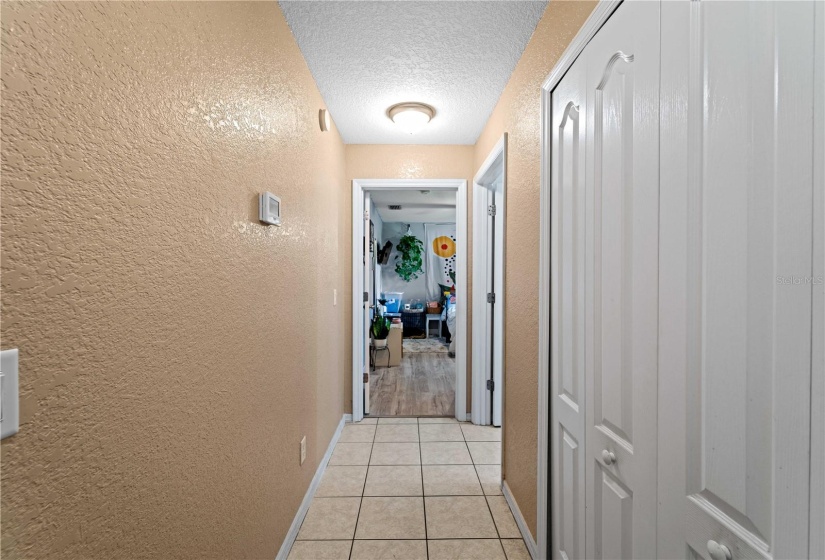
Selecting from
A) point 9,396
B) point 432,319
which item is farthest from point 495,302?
point 432,319

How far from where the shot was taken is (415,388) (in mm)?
4125

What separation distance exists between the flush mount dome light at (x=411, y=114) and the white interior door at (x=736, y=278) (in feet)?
5.76

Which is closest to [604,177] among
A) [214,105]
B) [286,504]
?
[214,105]

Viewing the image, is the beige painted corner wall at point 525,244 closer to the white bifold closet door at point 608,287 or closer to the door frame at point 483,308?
the white bifold closet door at point 608,287

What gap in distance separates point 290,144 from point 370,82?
737mm

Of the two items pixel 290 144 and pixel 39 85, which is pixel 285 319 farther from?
pixel 39 85

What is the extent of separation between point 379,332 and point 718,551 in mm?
4264

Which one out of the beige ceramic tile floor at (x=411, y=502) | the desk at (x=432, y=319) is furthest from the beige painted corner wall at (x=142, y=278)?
the desk at (x=432, y=319)

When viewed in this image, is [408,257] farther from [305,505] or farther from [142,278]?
[142,278]

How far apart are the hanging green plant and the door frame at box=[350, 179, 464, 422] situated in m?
4.60

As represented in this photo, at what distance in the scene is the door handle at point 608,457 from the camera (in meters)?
1.03

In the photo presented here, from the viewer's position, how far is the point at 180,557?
906 mm

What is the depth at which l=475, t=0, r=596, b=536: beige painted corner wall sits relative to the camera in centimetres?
156

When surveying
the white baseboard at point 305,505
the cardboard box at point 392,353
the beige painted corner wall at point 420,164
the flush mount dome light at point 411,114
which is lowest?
the white baseboard at point 305,505
